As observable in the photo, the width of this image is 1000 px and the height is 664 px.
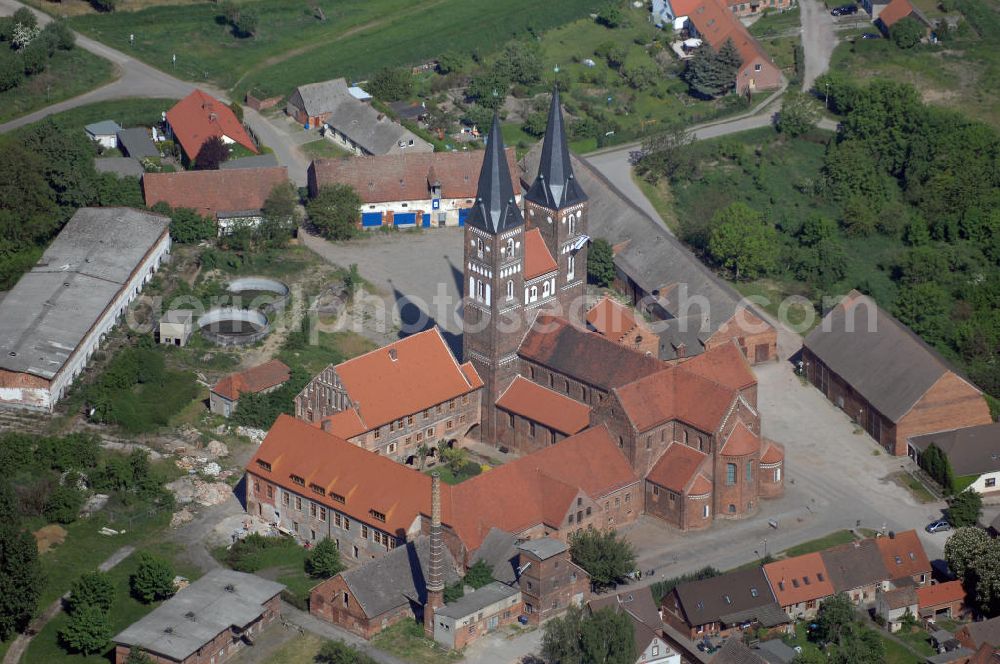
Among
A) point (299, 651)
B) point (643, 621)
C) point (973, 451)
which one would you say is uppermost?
point (643, 621)

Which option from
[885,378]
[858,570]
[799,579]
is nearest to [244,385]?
[799,579]

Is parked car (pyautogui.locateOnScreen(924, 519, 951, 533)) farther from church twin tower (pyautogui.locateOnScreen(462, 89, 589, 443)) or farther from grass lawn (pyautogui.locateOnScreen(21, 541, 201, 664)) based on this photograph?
grass lawn (pyautogui.locateOnScreen(21, 541, 201, 664))

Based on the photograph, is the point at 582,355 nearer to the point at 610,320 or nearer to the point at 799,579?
the point at 610,320

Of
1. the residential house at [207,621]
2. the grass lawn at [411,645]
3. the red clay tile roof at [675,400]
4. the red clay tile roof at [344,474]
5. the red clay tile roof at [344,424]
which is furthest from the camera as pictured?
the red clay tile roof at [344,424]

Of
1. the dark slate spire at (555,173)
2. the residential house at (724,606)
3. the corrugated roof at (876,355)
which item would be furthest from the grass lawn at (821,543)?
the dark slate spire at (555,173)

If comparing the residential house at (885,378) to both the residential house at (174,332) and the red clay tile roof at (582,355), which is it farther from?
the residential house at (174,332)

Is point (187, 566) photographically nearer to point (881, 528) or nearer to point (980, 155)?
point (881, 528)

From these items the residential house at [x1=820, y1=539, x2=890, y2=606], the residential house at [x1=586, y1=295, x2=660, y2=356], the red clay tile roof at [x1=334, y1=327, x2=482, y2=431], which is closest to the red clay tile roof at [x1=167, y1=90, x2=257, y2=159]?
the residential house at [x1=586, y1=295, x2=660, y2=356]
